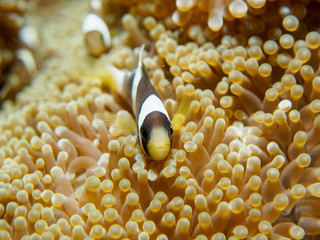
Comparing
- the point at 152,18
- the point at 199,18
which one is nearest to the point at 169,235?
the point at 199,18

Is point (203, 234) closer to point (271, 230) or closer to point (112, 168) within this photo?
point (271, 230)

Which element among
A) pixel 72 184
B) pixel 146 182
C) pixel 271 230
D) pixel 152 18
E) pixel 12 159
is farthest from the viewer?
pixel 152 18

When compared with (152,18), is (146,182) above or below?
below

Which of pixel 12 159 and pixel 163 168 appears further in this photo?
pixel 12 159

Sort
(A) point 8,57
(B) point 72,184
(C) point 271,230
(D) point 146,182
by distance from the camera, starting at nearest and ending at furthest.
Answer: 1. (C) point 271,230
2. (D) point 146,182
3. (B) point 72,184
4. (A) point 8,57
